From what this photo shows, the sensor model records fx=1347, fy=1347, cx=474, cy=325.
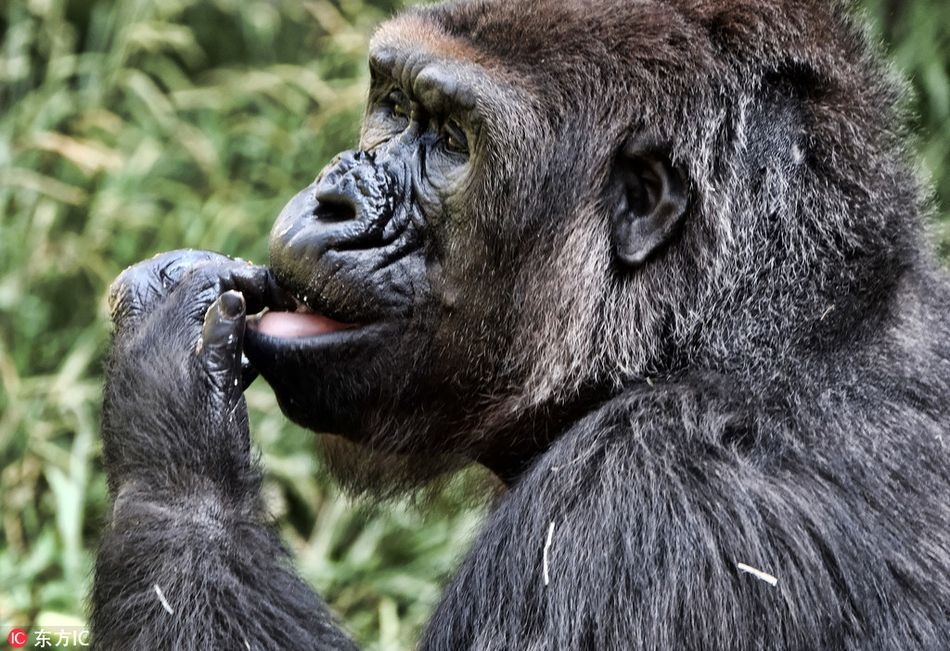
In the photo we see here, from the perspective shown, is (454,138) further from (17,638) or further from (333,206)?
(17,638)

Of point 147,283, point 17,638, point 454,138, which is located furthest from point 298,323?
point 17,638

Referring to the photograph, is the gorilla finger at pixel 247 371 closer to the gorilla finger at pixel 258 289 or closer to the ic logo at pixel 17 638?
the gorilla finger at pixel 258 289

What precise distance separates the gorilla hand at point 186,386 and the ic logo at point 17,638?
54.1 inches

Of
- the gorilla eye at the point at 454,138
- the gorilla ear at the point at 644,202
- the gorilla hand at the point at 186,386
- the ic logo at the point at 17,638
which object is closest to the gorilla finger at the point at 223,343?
the gorilla hand at the point at 186,386

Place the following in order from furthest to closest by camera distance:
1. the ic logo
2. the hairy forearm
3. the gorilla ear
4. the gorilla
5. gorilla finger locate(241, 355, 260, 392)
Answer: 1. the ic logo
2. gorilla finger locate(241, 355, 260, 392)
3. the gorilla ear
4. the hairy forearm
5. the gorilla

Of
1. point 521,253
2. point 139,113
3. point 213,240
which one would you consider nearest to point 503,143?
point 521,253

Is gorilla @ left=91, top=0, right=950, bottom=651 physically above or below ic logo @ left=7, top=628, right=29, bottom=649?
above

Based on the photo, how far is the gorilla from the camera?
8.06ft

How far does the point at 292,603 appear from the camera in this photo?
2.77 meters

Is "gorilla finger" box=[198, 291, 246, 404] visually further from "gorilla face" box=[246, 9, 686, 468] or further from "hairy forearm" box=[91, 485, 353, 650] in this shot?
"hairy forearm" box=[91, 485, 353, 650]

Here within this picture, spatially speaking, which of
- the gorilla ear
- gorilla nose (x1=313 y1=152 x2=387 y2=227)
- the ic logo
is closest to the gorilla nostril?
gorilla nose (x1=313 y1=152 x2=387 y2=227)

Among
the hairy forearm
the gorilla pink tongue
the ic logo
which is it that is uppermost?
the gorilla pink tongue

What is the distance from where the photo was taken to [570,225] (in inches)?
116

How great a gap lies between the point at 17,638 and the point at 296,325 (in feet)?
5.70
